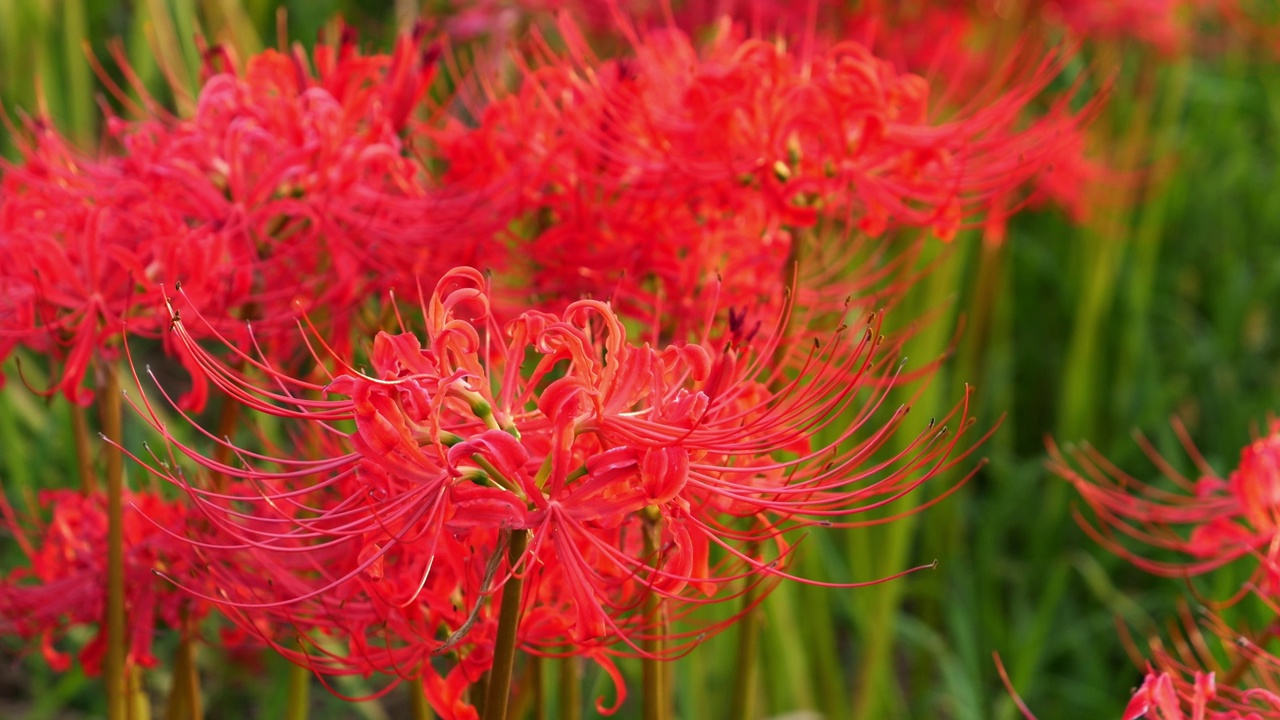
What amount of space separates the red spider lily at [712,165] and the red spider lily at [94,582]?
16.8 inches

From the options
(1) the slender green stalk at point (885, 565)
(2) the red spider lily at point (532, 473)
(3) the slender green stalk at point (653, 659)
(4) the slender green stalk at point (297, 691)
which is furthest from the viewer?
(1) the slender green stalk at point (885, 565)

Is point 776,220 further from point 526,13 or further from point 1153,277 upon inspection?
point 1153,277

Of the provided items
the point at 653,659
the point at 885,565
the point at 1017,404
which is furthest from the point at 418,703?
the point at 1017,404

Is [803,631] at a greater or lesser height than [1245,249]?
lesser

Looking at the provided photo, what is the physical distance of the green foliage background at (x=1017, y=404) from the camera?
2102mm

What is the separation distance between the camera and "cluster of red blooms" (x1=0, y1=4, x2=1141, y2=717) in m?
0.81

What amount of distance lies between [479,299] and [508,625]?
0.75ft

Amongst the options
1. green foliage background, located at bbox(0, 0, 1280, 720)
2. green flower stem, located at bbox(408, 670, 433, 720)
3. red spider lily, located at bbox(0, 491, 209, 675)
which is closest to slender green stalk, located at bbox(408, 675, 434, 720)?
green flower stem, located at bbox(408, 670, 433, 720)

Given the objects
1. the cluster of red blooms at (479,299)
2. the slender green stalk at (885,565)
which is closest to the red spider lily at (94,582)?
the cluster of red blooms at (479,299)

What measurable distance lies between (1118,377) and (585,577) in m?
2.48

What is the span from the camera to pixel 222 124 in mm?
1164

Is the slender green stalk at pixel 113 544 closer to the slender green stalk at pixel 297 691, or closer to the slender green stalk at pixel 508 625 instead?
the slender green stalk at pixel 297 691

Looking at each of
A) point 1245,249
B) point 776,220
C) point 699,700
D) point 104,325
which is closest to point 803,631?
point 699,700

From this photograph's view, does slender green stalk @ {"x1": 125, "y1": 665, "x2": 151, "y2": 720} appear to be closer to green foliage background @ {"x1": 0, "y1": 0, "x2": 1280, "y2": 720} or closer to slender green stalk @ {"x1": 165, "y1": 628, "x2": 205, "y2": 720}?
slender green stalk @ {"x1": 165, "y1": 628, "x2": 205, "y2": 720}
